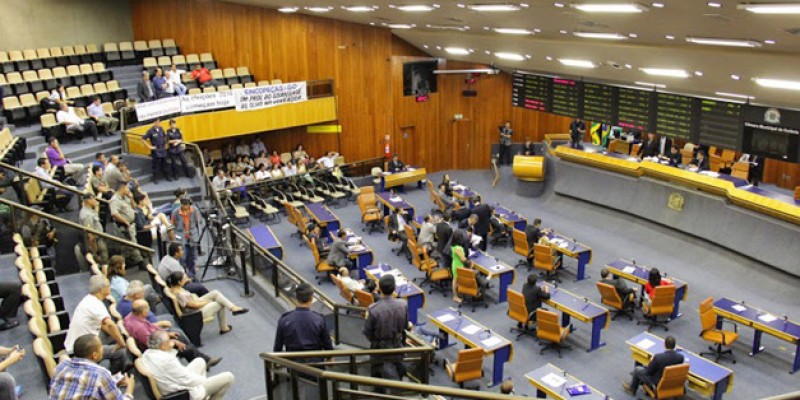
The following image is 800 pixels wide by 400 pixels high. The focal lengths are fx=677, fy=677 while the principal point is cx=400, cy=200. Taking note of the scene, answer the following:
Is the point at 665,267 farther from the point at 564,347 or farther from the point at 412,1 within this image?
the point at 412,1

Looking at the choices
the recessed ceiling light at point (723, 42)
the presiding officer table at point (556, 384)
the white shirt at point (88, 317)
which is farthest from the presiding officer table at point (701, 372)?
the white shirt at point (88, 317)

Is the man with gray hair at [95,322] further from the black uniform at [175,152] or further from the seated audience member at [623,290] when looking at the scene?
the black uniform at [175,152]

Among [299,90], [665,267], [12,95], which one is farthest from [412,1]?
[12,95]

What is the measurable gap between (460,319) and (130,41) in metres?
18.4

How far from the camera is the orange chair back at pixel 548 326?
1159 centimetres

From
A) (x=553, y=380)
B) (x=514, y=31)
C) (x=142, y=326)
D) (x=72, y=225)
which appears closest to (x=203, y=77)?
(x=514, y=31)

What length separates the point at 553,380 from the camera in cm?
974

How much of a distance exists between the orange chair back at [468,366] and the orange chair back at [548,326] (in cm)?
169

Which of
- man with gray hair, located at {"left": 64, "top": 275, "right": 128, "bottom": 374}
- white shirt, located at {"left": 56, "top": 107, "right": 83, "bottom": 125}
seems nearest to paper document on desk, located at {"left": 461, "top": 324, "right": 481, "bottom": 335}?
man with gray hair, located at {"left": 64, "top": 275, "right": 128, "bottom": 374}

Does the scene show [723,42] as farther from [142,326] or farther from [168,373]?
[142,326]

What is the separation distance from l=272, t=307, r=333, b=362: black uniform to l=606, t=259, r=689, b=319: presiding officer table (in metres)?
8.65

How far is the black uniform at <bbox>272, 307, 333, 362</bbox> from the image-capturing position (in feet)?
20.8

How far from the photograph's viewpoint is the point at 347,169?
2323 cm

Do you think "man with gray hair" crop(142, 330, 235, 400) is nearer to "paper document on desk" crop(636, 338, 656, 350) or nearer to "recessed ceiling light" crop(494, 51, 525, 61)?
"paper document on desk" crop(636, 338, 656, 350)
